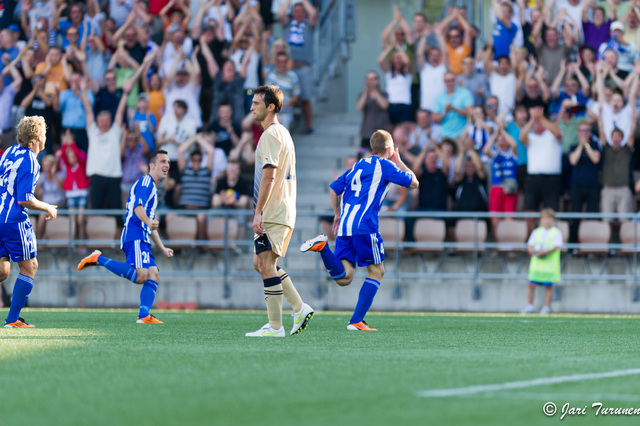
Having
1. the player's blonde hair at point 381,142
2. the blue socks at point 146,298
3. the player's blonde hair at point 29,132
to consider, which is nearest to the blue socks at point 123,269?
the blue socks at point 146,298

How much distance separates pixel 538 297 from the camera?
17.2 m

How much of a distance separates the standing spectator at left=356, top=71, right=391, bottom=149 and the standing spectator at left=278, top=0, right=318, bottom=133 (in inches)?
71.8

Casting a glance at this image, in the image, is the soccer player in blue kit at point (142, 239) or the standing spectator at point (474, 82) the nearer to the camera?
the soccer player in blue kit at point (142, 239)

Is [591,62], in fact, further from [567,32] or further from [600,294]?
[600,294]

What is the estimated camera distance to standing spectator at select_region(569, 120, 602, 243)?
16.8 meters

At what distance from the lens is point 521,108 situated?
57.2ft

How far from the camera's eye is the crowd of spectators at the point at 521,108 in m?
17.0

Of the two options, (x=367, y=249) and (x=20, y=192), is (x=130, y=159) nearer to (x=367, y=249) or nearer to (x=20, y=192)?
(x=20, y=192)

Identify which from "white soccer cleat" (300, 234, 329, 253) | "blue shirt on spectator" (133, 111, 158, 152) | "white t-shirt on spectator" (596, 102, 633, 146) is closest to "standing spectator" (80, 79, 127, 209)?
"blue shirt on spectator" (133, 111, 158, 152)

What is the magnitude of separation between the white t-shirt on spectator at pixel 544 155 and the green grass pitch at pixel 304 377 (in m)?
7.09

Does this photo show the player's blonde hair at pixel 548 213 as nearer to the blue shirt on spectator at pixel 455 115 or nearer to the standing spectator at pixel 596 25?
the blue shirt on spectator at pixel 455 115

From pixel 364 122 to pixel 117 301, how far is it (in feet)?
17.0

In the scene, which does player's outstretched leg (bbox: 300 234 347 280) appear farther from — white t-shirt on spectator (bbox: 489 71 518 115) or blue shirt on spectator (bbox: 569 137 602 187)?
white t-shirt on spectator (bbox: 489 71 518 115)

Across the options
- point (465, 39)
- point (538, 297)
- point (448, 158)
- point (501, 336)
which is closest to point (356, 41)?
point (465, 39)
